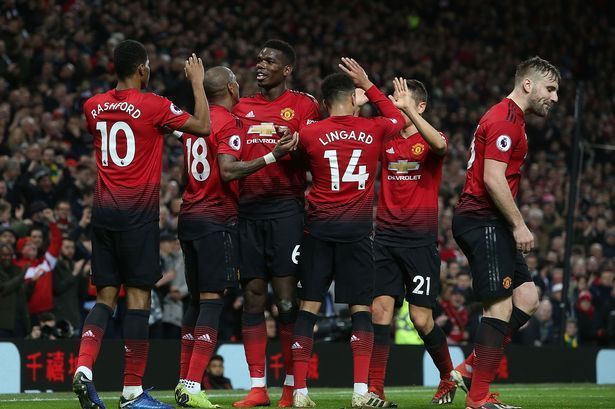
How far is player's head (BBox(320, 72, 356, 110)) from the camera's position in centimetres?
920

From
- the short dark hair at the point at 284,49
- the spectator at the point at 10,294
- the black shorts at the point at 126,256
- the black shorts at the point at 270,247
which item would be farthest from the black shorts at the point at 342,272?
the spectator at the point at 10,294

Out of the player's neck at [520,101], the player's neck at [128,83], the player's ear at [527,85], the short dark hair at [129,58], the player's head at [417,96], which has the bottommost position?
the player's neck at [520,101]

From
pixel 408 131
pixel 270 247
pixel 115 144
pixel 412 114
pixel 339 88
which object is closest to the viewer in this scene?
pixel 115 144

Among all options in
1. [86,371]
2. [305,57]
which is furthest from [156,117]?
[305,57]

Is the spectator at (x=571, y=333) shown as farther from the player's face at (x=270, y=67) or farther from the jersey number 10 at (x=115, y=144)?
the jersey number 10 at (x=115, y=144)

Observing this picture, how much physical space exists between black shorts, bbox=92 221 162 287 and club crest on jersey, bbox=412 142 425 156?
2551mm

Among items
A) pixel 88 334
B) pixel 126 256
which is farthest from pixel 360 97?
pixel 88 334

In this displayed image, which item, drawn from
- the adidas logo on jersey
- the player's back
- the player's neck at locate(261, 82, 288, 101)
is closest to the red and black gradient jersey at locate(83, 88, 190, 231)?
the adidas logo on jersey

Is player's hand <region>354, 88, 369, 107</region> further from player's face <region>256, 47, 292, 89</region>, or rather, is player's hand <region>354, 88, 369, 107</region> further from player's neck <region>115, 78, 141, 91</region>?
player's neck <region>115, 78, 141, 91</region>

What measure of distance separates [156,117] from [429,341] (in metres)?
3.33

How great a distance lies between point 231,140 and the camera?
9156 mm

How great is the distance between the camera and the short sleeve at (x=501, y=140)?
8.20 meters

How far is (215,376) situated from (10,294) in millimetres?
2551

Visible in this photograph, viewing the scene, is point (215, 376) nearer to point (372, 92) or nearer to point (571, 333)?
point (372, 92)
